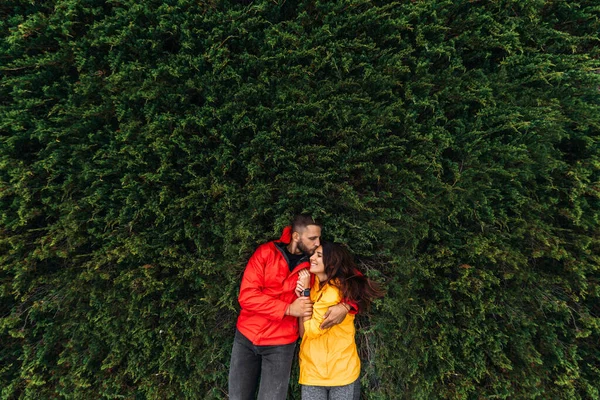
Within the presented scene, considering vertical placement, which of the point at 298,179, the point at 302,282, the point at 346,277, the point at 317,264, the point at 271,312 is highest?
the point at 298,179

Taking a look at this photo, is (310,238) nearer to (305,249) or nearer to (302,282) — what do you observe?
(305,249)

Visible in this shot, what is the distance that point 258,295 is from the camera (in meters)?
2.97

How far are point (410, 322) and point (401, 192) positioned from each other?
139 centimetres

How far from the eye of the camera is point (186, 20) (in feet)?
9.52

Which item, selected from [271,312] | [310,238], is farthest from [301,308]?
[310,238]

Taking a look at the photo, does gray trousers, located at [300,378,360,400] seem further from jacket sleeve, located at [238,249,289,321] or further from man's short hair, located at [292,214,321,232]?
man's short hair, located at [292,214,321,232]

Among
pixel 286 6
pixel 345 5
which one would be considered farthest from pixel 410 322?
pixel 286 6

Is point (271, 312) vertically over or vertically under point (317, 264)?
under

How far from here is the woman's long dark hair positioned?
2.90 m

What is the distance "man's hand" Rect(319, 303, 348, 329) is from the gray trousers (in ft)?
2.14

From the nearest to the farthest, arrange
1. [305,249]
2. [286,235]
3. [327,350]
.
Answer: [327,350], [305,249], [286,235]

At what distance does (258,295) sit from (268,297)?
0.10 metres

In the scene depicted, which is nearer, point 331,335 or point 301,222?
point 331,335

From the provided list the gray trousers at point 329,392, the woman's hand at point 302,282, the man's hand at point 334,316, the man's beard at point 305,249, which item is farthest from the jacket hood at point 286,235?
the gray trousers at point 329,392
